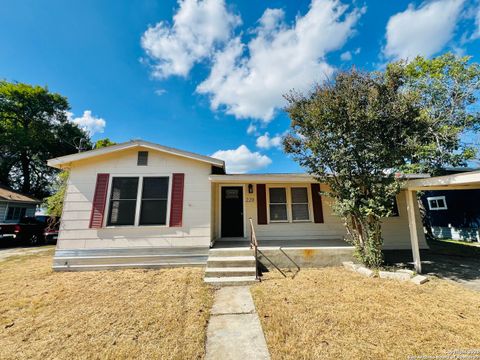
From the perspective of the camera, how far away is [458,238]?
1256 centimetres

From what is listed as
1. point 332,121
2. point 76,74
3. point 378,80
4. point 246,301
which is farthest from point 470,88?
point 76,74

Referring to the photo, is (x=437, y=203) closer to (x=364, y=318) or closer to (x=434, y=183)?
(x=434, y=183)

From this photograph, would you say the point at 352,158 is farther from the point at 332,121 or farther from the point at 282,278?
the point at 282,278

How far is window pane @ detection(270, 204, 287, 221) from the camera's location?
26.2 ft

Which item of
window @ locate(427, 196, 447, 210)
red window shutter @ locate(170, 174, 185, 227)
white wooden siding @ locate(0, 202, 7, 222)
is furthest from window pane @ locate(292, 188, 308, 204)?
white wooden siding @ locate(0, 202, 7, 222)

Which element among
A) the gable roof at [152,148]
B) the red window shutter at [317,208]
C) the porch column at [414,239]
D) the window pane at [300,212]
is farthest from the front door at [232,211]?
the porch column at [414,239]

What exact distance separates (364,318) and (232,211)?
546 cm

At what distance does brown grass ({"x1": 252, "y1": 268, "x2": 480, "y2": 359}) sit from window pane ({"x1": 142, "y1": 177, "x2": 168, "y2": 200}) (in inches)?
158

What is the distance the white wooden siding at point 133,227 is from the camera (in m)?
6.13

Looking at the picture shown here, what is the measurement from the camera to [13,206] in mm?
15070

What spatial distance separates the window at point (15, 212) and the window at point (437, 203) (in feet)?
101

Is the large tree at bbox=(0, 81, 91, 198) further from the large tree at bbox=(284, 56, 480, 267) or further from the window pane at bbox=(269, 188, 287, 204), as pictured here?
the large tree at bbox=(284, 56, 480, 267)

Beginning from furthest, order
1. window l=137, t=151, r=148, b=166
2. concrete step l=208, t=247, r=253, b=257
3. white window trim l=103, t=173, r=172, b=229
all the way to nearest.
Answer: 1. window l=137, t=151, r=148, b=166
2. white window trim l=103, t=173, r=172, b=229
3. concrete step l=208, t=247, r=253, b=257

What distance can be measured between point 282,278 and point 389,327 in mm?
2490
